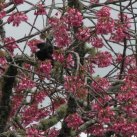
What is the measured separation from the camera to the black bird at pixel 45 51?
8047 mm

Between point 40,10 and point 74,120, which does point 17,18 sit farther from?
point 74,120

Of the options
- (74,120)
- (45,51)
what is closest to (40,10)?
(45,51)

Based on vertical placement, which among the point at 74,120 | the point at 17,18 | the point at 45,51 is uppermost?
the point at 17,18

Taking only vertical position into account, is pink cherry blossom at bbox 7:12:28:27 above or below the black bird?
above

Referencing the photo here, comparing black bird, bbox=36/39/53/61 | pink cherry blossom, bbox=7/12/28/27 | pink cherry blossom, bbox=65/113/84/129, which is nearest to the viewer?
pink cherry blossom, bbox=7/12/28/27

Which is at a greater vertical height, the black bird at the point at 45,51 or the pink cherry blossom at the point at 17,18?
the pink cherry blossom at the point at 17,18

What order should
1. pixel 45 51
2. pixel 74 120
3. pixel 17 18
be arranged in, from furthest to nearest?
pixel 45 51 < pixel 74 120 < pixel 17 18

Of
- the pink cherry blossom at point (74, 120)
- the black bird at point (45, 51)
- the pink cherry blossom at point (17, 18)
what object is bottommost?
the pink cherry blossom at point (74, 120)

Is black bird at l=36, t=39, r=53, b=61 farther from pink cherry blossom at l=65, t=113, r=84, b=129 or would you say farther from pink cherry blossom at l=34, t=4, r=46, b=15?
pink cherry blossom at l=65, t=113, r=84, b=129

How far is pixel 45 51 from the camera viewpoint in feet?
26.4

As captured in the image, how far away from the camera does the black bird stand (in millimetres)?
8047

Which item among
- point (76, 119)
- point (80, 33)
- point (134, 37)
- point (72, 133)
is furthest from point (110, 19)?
point (72, 133)

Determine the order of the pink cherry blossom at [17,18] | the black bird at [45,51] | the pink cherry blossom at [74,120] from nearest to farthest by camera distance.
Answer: the pink cherry blossom at [17,18], the pink cherry blossom at [74,120], the black bird at [45,51]

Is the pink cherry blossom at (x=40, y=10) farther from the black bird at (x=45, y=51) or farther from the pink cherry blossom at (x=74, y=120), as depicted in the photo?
the pink cherry blossom at (x=74, y=120)
